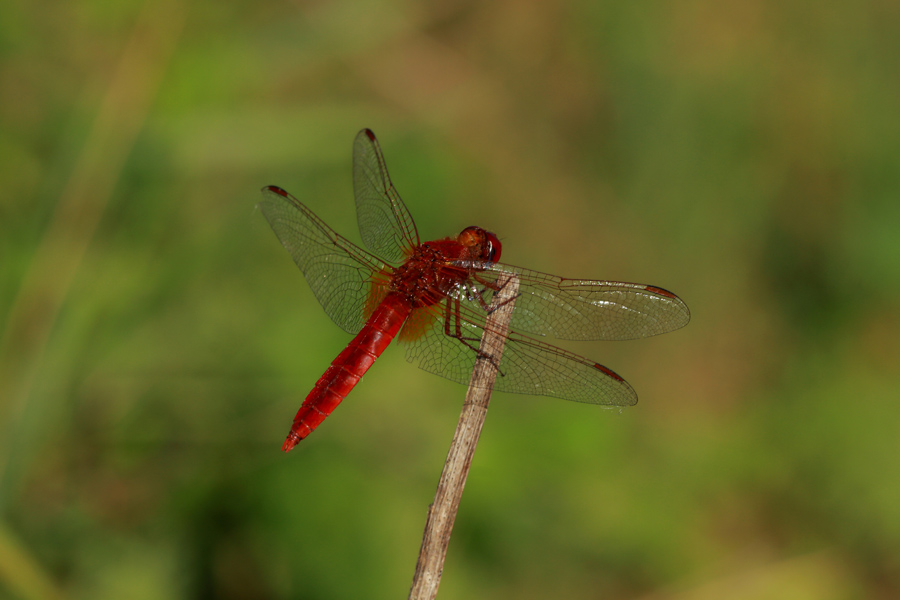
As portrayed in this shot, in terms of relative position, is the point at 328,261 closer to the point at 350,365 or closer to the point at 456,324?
the point at 350,365

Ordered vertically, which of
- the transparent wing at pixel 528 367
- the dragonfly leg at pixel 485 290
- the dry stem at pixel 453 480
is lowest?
the dry stem at pixel 453 480

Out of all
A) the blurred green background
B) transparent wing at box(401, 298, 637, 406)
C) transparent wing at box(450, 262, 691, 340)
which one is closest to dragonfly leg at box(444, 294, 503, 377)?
transparent wing at box(401, 298, 637, 406)

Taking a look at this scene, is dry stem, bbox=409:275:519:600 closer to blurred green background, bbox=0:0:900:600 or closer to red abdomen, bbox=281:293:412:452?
red abdomen, bbox=281:293:412:452

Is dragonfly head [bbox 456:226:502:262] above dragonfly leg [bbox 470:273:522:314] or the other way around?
above

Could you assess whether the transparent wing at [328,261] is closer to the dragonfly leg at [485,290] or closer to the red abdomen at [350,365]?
the red abdomen at [350,365]

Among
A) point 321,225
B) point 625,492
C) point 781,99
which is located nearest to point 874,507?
point 625,492

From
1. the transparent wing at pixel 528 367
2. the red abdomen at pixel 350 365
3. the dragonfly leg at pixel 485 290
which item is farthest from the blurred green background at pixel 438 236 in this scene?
the dragonfly leg at pixel 485 290

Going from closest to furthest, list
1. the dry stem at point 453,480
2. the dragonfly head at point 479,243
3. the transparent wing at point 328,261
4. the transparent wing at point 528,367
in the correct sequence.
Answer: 1. the dry stem at point 453,480
2. the transparent wing at point 528,367
3. the transparent wing at point 328,261
4. the dragonfly head at point 479,243
